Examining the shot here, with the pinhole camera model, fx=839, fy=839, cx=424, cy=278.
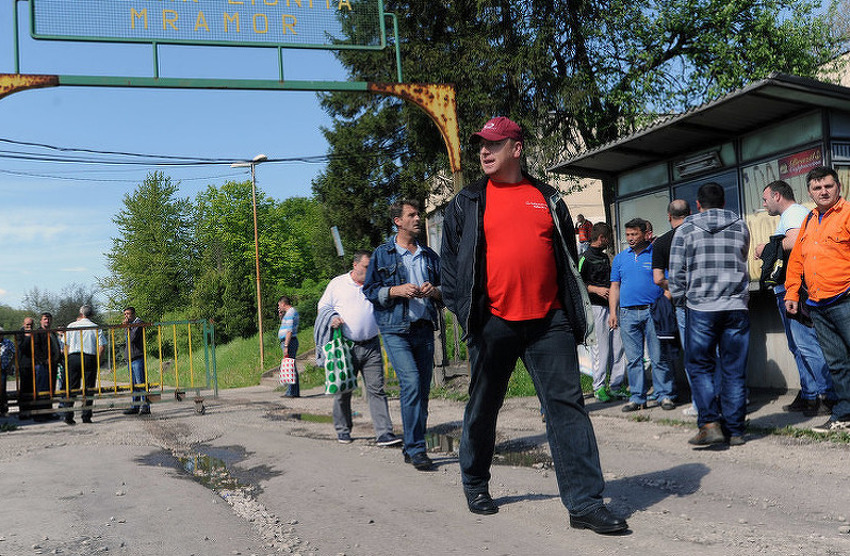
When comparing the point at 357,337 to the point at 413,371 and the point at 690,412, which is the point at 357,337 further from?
the point at 690,412

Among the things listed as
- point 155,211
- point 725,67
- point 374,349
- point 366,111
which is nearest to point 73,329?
point 374,349

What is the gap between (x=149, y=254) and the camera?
206 feet

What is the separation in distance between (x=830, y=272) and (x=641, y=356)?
267 cm

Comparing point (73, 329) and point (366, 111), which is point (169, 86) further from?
point (366, 111)

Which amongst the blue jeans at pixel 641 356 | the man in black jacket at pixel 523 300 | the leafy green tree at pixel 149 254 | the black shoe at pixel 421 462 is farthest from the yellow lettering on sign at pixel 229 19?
the leafy green tree at pixel 149 254

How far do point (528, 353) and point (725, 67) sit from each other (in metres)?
18.8

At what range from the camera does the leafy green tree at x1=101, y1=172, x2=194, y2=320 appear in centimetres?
6253

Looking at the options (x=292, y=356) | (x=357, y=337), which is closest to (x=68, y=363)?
(x=292, y=356)

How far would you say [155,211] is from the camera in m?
63.5

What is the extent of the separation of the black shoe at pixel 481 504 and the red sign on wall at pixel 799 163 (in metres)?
6.47

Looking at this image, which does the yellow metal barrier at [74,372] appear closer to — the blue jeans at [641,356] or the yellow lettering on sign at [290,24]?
the yellow lettering on sign at [290,24]

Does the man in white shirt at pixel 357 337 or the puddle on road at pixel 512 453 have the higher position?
the man in white shirt at pixel 357 337

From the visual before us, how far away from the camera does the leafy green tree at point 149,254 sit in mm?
62531

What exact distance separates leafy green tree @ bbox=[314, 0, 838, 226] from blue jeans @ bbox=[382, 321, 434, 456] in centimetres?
1244
